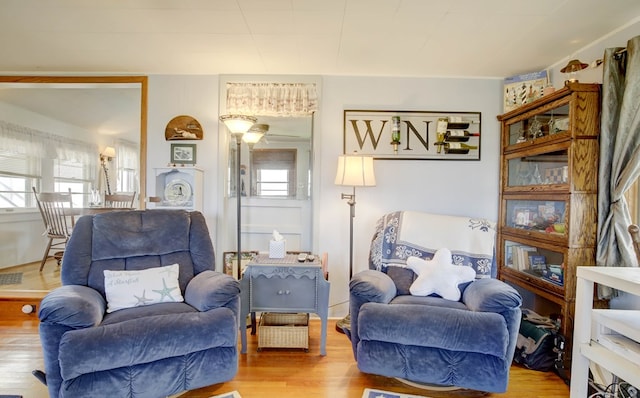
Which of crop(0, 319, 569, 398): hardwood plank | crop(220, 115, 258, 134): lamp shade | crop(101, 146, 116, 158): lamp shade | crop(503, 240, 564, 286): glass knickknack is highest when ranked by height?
crop(101, 146, 116, 158): lamp shade

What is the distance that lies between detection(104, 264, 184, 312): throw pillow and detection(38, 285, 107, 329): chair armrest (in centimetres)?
12

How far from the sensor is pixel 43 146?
4504 millimetres

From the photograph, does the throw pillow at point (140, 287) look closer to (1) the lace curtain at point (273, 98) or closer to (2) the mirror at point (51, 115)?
(2) the mirror at point (51, 115)

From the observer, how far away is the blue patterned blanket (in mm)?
2258

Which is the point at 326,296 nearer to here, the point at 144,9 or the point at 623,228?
the point at 623,228

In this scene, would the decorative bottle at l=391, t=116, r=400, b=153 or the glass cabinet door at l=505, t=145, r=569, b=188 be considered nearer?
the glass cabinet door at l=505, t=145, r=569, b=188

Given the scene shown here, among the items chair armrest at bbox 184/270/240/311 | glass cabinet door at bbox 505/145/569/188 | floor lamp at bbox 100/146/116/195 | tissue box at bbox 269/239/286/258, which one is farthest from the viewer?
floor lamp at bbox 100/146/116/195

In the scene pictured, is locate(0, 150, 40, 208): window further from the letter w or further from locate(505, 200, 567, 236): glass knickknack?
locate(505, 200, 567, 236): glass knickknack

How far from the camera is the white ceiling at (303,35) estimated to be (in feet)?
6.17

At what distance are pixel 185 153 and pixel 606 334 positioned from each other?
3.30 metres

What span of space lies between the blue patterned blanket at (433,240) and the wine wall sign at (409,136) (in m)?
0.72

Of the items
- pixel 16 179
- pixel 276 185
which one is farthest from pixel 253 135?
pixel 16 179

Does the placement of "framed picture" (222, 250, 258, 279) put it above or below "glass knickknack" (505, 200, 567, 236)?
below

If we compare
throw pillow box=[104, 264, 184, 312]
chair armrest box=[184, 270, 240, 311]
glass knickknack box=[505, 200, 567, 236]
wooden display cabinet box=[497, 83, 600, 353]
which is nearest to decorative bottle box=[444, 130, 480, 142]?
wooden display cabinet box=[497, 83, 600, 353]
